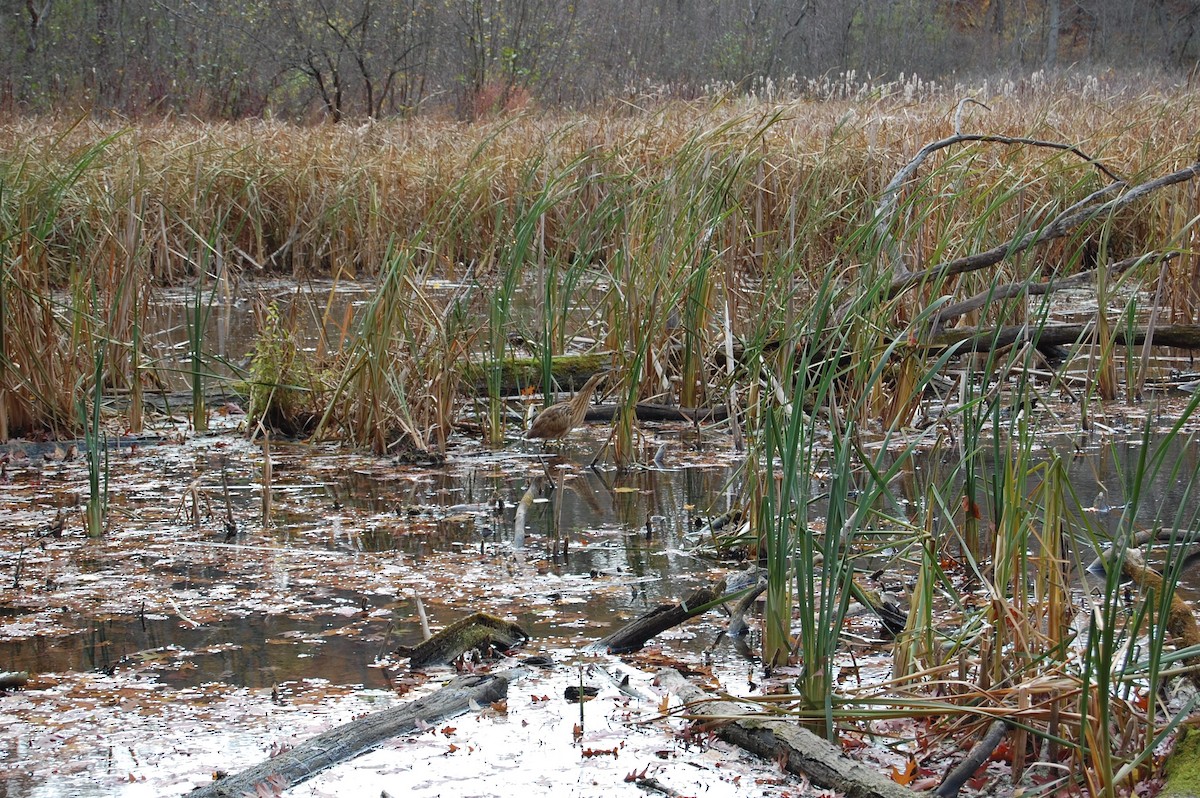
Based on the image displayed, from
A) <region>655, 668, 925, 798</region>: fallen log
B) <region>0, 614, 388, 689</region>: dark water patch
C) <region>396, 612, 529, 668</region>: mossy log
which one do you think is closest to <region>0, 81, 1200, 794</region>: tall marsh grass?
<region>655, 668, 925, 798</region>: fallen log

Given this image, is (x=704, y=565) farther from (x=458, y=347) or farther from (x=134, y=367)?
(x=134, y=367)

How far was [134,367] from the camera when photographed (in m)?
4.05

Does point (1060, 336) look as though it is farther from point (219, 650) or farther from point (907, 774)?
point (219, 650)

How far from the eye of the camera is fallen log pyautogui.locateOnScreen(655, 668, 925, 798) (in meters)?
1.65

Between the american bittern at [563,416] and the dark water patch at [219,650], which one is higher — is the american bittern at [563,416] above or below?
above

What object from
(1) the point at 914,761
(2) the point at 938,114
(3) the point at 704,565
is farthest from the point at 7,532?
(2) the point at 938,114

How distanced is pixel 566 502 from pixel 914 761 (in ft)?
5.81

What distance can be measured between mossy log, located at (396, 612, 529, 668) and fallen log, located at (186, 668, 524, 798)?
85mm

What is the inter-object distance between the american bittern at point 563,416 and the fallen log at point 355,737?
1687 millimetres

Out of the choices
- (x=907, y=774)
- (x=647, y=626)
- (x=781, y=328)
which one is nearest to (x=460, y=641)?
(x=647, y=626)

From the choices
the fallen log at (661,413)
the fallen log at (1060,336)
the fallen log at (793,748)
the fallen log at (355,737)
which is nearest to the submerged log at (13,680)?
the fallen log at (355,737)

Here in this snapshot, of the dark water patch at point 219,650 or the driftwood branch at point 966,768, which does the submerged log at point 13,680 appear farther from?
the driftwood branch at point 966,768

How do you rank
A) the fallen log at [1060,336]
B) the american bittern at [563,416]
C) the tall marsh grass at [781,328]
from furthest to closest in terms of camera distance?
the fallen log at [1060,336] → the american bittern at [563,416] → the tall marsh grass at [781,328]

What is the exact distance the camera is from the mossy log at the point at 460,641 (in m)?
2.26
